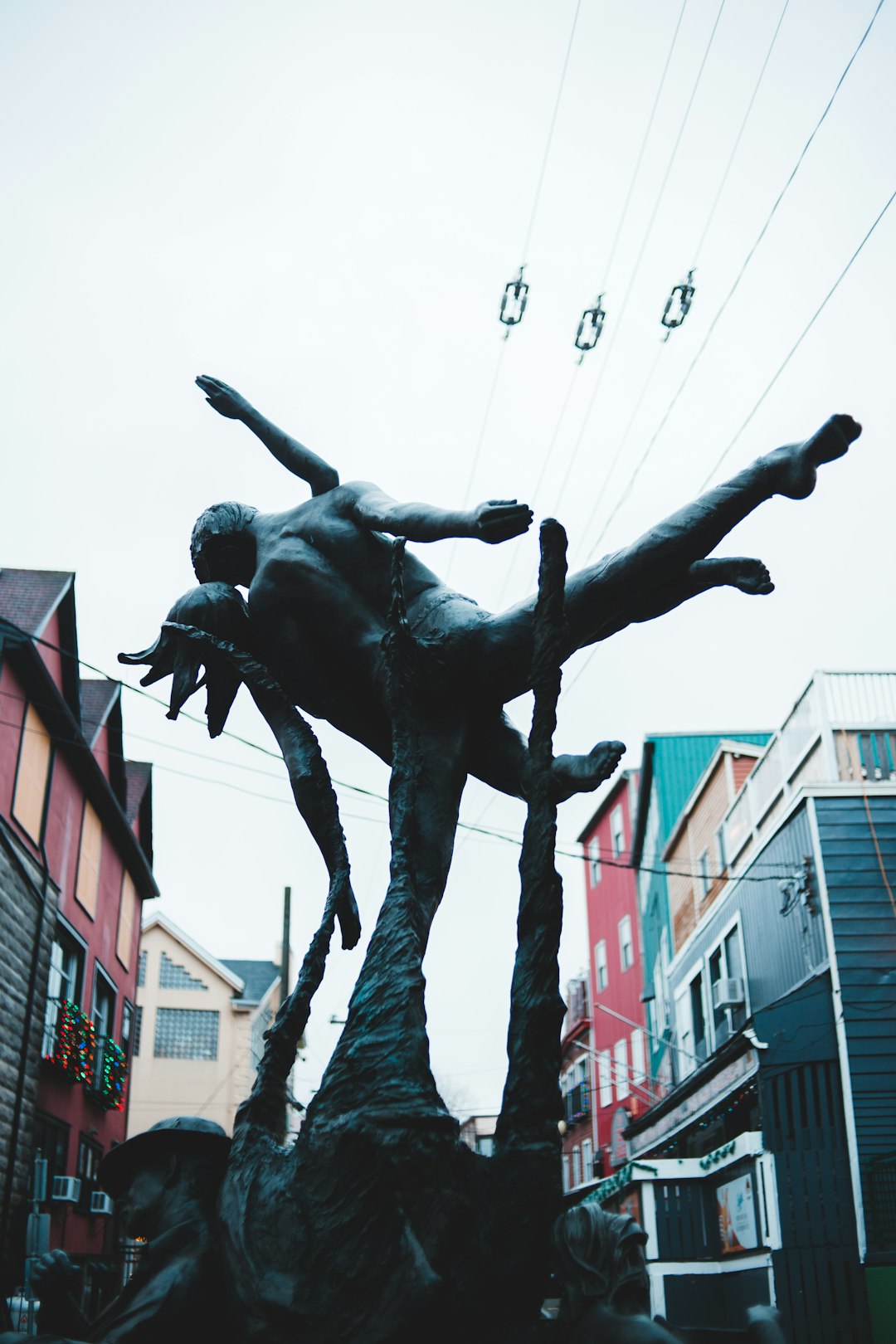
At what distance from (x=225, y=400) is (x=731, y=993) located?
60.2ft

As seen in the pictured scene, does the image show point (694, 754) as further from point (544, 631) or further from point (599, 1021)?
point (544, 631)

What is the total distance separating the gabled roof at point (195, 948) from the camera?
140 feet

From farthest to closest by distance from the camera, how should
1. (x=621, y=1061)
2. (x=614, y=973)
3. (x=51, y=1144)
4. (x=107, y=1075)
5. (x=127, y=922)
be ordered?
(x=614, y=973)
(x=621, y=1061)
(x=127, y=922)
(x=107, y=1075)
(x=51, y=1144)

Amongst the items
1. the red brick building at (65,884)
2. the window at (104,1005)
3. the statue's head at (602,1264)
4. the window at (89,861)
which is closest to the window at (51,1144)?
the red brick building at (65,884)

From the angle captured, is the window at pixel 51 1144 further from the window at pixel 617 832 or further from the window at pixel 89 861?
the window at pixel 617 832

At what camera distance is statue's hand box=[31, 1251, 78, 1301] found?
123 inches

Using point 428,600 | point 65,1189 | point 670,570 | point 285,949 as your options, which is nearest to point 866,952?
point 285,949

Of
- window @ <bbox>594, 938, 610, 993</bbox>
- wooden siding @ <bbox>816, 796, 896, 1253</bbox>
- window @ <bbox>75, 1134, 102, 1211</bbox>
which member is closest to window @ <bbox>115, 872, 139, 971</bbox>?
window @ <bbox>75, 1134, 102, 1211</bbox>

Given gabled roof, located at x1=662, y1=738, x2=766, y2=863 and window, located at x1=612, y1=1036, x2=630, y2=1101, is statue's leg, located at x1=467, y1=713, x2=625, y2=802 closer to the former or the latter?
gabled roof, located at x1=662, y1=738, x2=766, y2=863

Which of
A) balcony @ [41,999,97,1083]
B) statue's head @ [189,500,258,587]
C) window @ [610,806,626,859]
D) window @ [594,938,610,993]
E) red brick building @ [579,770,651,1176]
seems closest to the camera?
statue's head @ [189,500,258,587]

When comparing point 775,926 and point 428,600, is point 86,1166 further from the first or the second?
point 428,600

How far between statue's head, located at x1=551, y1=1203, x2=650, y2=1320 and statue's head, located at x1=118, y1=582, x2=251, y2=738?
7.41ft

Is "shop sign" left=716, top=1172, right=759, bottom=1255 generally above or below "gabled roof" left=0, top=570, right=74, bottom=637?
below

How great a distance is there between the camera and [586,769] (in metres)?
3.51
